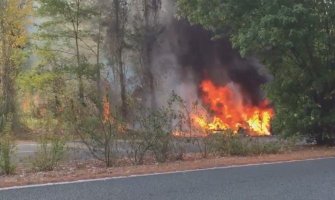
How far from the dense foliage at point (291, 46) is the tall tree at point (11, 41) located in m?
13.9

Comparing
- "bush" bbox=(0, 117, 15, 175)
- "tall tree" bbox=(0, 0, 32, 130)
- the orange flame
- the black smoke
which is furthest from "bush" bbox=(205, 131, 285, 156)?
the black smoke

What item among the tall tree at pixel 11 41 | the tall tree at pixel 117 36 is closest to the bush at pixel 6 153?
the tall tree at pixel 11 41

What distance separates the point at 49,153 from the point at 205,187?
468 cm

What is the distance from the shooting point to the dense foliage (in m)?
15.6

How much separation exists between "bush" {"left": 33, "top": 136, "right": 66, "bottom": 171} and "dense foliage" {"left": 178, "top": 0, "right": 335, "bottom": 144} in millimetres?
7018

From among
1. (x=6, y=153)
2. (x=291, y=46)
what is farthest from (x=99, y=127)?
(x=291, y=46)

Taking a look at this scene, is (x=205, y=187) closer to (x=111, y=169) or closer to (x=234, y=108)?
(x=111, y=169)

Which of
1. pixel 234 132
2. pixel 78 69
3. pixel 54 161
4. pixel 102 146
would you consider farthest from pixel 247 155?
pixel 78 69

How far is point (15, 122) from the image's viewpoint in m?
31.1

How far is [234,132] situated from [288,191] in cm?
665

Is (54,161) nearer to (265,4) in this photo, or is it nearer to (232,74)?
(265,4)

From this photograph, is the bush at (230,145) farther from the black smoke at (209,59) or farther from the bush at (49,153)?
the black smoke at (209,59)

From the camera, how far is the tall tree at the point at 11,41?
1161 inches

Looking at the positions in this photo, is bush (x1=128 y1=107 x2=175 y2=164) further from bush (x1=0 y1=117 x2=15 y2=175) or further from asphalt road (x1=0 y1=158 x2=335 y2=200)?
Result: bush (x1=0 y1=117 x2=15 y2=175)
